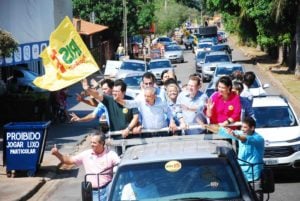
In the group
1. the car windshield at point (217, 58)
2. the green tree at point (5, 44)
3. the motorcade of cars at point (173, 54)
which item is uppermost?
the green tree at point (5, 44)

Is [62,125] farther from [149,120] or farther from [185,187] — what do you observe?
[185,187]

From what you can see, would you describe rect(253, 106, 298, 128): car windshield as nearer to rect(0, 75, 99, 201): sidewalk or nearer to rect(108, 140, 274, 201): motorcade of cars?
rect(0, 75, 99, 201): sidewalk

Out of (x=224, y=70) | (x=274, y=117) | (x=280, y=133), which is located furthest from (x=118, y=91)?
(x=224, y=70)

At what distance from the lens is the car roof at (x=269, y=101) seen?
1647cm

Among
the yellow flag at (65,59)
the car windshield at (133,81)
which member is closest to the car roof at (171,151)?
the yellow flag at (65,59)

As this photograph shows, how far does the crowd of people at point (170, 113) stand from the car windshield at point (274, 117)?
4117mm

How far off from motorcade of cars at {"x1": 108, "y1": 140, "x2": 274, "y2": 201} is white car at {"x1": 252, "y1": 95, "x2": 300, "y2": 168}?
7.54m

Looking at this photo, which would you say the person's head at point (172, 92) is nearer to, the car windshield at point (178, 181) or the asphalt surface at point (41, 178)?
the car windshield at point (178, 181)

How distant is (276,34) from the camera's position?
46.0 metres

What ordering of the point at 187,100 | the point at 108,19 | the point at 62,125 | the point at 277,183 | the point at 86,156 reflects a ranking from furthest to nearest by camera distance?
the point at 108,19 → the point at 62,125 → the point at 277,183 → the point at 187,100 → the point at 86,156

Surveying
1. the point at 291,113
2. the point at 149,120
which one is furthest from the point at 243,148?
the point at 291,113

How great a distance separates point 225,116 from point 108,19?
5411 cm

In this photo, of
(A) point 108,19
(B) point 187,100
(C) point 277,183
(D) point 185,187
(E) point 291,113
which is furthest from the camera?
(A) point 108,19

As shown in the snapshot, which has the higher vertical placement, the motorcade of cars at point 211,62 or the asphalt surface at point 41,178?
the asphalt surface at point 41,178
